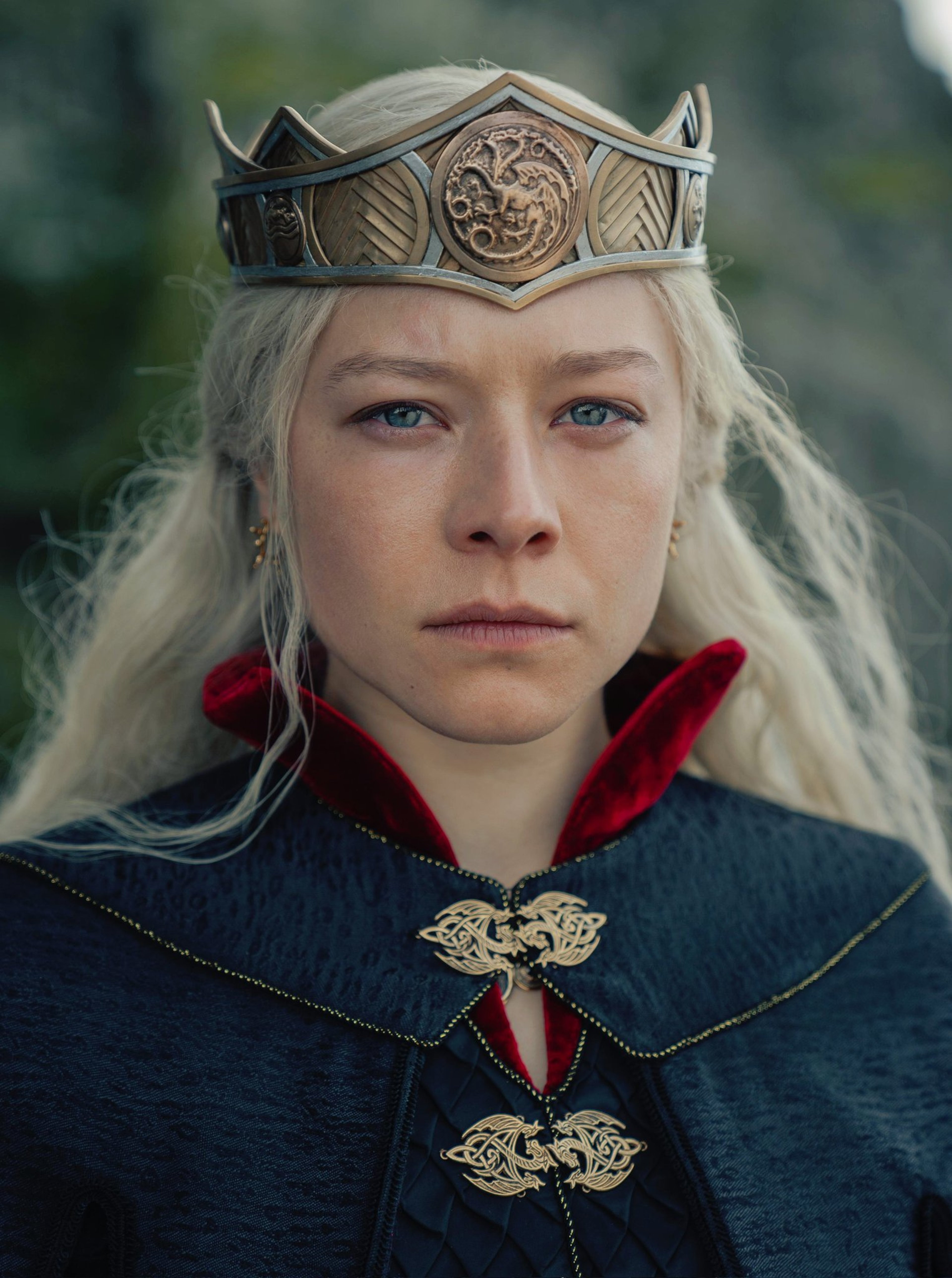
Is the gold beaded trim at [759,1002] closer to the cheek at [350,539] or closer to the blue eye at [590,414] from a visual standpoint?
the cheek at [350,539]

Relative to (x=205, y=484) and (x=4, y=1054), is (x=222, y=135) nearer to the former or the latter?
(x=205, y=484)

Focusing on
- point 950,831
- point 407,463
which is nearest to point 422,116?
point 407,463

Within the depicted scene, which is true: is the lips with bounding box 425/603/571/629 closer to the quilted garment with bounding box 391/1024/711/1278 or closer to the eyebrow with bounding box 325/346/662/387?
the eyebrow with bounding box 325/346/662/387

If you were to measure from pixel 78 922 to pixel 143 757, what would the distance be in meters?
0.47

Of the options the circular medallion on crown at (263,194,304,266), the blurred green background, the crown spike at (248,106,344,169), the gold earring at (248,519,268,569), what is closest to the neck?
the gold earring at (248,519,268,569)

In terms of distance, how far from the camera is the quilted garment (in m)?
1.45

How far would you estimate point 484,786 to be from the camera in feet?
5.75

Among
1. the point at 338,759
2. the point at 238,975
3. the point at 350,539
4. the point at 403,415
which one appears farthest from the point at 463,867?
the point at 403,415

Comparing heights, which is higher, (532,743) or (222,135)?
(222,135)

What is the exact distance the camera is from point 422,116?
159 cm

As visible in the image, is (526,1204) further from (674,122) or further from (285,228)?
(674,122)

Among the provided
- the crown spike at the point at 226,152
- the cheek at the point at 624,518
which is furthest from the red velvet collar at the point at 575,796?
the crown spike at the point at 226,152

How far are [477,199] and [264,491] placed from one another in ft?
1.68

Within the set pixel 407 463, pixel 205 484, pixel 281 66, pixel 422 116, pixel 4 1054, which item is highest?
pixel 281 66
